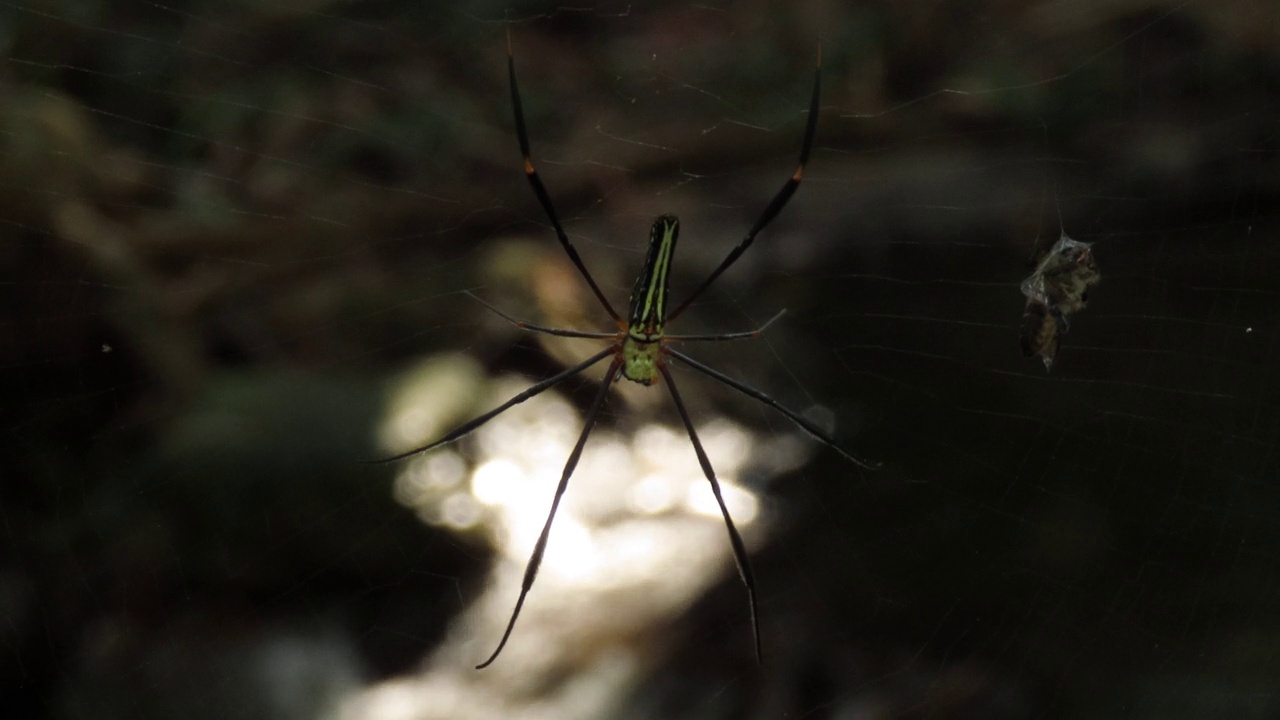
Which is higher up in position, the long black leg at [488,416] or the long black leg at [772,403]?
the long black leg at [488,416]

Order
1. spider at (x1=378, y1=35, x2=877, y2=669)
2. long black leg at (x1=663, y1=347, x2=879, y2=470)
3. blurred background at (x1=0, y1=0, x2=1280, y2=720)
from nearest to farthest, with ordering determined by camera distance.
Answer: spider at (x1=378, y1=35, x2=877, y2=669)
long black leg at (x1=663, y1=347, x2=879, y2=470)
blurred background at (x1=0, y1=0, x2=1280, y2=720)

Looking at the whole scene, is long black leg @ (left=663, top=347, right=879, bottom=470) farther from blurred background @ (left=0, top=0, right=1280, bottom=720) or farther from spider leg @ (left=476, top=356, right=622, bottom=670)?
blurred background @ (left=0, top=0, right=1280, bottom=720)

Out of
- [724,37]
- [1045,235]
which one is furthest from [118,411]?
[1045,235]

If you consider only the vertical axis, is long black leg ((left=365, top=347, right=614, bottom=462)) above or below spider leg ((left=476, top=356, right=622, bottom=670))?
above

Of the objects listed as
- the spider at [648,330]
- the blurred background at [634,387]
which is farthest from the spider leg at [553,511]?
the blurred background at [634,387]

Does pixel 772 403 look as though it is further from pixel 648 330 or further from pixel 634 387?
pixel 634 387

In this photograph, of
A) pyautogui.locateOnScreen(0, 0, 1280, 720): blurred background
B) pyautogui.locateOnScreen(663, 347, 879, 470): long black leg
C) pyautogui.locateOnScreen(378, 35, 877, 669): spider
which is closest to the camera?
pyautogui.locateOnScreen(378, 35, 877, 669): spider

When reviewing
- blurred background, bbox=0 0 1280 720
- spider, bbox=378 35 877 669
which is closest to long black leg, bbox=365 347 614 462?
spider, bbox=378 35 877 669

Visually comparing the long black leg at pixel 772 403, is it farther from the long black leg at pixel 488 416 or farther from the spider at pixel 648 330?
the long black leg at pixel 488 416

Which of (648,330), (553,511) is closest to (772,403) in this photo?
(648,330)
